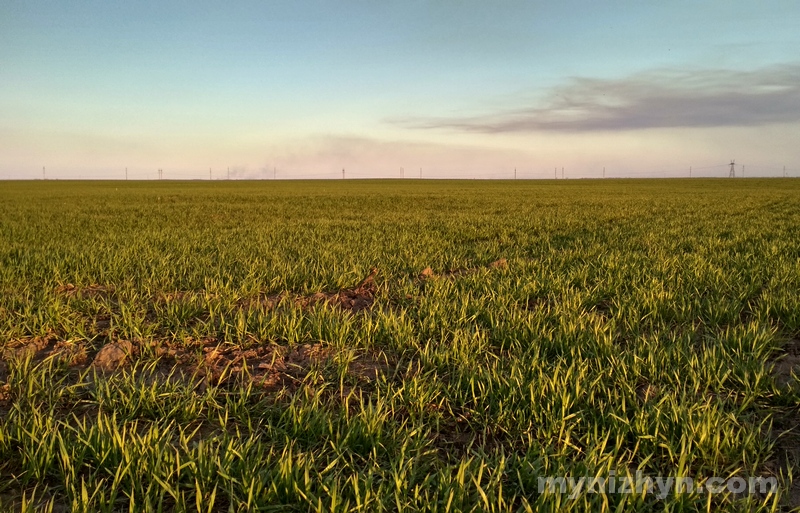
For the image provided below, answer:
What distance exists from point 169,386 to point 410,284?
12.6ft

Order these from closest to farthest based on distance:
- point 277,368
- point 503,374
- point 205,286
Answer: point 503,374, point 277,368, point 205,286

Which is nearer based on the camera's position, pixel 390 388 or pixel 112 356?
pixel 390 388

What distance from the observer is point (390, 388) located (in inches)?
135

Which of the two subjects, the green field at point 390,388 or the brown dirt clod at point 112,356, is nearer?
the green field at point 390,388

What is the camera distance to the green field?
2.46 metres

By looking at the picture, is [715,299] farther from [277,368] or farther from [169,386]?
[169,386]

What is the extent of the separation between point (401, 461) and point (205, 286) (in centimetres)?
516

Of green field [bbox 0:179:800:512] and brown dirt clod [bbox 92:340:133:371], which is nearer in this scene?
green field [bbox 0:179:800:512]

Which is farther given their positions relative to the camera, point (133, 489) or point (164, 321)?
point (164, 321)

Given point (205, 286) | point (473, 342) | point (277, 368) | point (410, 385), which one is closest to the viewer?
point (410, 385)

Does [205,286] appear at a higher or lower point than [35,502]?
higher

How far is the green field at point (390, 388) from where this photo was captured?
96.9 inches

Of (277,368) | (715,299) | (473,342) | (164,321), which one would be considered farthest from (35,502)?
(715,299)

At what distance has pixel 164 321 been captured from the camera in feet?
17.1
